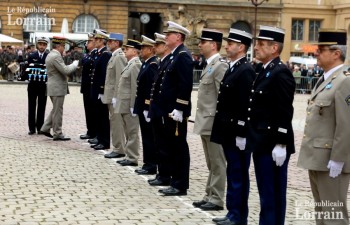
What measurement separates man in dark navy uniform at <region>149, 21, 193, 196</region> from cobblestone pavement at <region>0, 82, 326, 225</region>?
14.2 inches

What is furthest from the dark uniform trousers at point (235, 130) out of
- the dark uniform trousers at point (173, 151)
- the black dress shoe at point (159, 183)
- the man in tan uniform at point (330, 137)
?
the black dress shoe at point (159, 183)

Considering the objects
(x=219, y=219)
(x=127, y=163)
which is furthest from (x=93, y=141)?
(x=219, y=219)

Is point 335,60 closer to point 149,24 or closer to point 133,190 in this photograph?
point 133,190

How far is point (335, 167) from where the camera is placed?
6.65m

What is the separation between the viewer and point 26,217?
844 cm

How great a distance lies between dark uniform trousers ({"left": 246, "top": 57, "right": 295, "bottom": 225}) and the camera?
24.4ft

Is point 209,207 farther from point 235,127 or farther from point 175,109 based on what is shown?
point 175,109

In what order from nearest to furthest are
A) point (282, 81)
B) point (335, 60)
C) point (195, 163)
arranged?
point (335, 60) → point (282, 81) → point (195, 163)

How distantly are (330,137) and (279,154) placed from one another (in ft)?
2.38

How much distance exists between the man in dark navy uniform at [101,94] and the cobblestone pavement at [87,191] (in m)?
0.39

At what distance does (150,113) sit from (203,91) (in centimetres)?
150

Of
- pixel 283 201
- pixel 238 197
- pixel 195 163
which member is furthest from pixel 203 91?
pixel 195 163

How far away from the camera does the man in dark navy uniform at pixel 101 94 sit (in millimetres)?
14742

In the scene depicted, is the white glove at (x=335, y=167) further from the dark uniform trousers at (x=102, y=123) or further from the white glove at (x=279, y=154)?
the dark uniform trousers at (x=102, y=123)
